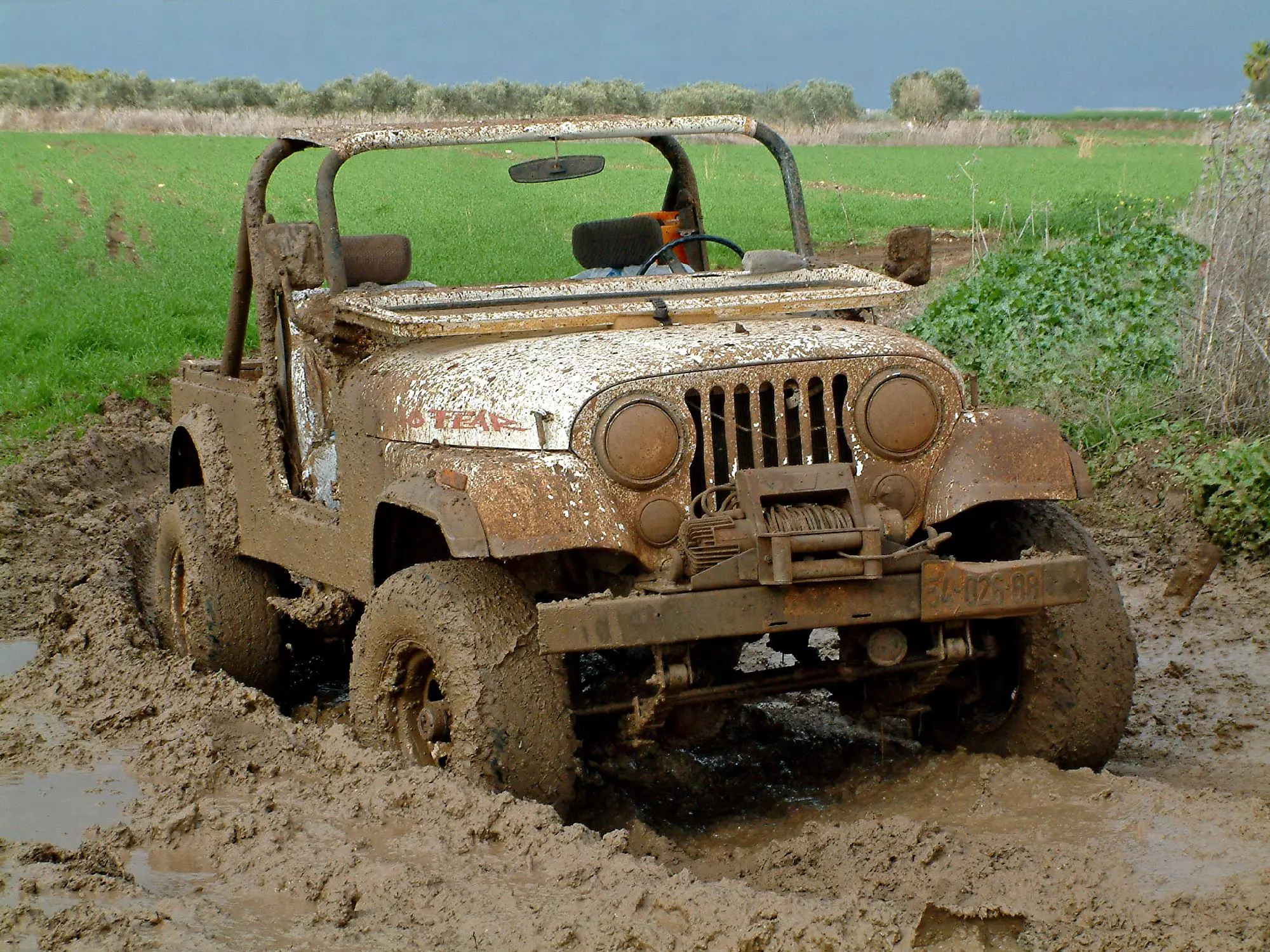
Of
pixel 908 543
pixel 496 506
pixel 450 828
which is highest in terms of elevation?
pixel 496 506

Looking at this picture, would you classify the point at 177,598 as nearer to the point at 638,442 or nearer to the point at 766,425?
the point at 638,442

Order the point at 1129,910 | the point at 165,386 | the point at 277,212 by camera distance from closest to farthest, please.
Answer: the point at 1129,910 → the point at 165,386 → the point at 277,212

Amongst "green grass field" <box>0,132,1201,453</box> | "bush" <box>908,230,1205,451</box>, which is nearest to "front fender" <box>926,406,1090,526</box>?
"green grass field" <box>0,132,1201,453</box>

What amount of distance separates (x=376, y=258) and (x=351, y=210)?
4563 millimetres

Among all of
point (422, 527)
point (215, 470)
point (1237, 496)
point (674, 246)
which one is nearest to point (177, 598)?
point (215, 470)

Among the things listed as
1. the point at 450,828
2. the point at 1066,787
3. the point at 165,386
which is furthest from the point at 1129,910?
the point at 165,386

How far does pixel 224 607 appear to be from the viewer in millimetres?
6039

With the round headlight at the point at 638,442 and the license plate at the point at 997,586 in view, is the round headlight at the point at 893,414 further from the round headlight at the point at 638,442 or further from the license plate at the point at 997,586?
the round headlight at the point at 638,442

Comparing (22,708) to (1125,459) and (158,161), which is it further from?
(158,161)

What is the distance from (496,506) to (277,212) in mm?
18107

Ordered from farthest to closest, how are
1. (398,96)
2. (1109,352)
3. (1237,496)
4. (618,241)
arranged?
(398,96), (1109,352), (1237,496), (618,241)

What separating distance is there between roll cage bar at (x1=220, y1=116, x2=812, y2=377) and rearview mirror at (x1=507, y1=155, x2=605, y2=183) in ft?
0.34

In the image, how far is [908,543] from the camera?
4586mm

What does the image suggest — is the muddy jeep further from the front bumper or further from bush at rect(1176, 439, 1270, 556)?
bush at rect(1176, 439, 1270, 556)
